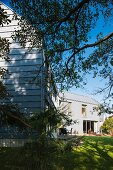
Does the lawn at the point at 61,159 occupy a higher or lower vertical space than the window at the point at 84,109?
lower

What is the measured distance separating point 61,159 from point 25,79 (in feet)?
20.2

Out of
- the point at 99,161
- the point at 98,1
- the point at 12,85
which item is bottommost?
the point at 99,161

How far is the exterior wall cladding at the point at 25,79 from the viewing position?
1786 cm

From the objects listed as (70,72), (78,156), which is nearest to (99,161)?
(78,156)

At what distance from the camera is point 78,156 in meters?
16.0

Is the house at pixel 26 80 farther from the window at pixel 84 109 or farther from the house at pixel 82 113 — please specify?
the window at pixel 84 109

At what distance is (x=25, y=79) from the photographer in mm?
18266

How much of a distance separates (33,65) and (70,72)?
306 centimetres

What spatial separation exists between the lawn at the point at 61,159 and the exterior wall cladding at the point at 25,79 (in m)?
3.24

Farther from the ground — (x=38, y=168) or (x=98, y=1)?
(x=98, y=1)

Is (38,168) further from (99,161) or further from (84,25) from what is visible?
(84,25)

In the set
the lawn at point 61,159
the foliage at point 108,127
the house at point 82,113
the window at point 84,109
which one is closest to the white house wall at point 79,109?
the house at point 82,113

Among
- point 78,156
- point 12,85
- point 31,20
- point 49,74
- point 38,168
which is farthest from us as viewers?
point 12,85

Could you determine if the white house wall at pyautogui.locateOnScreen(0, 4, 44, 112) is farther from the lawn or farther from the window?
the window
